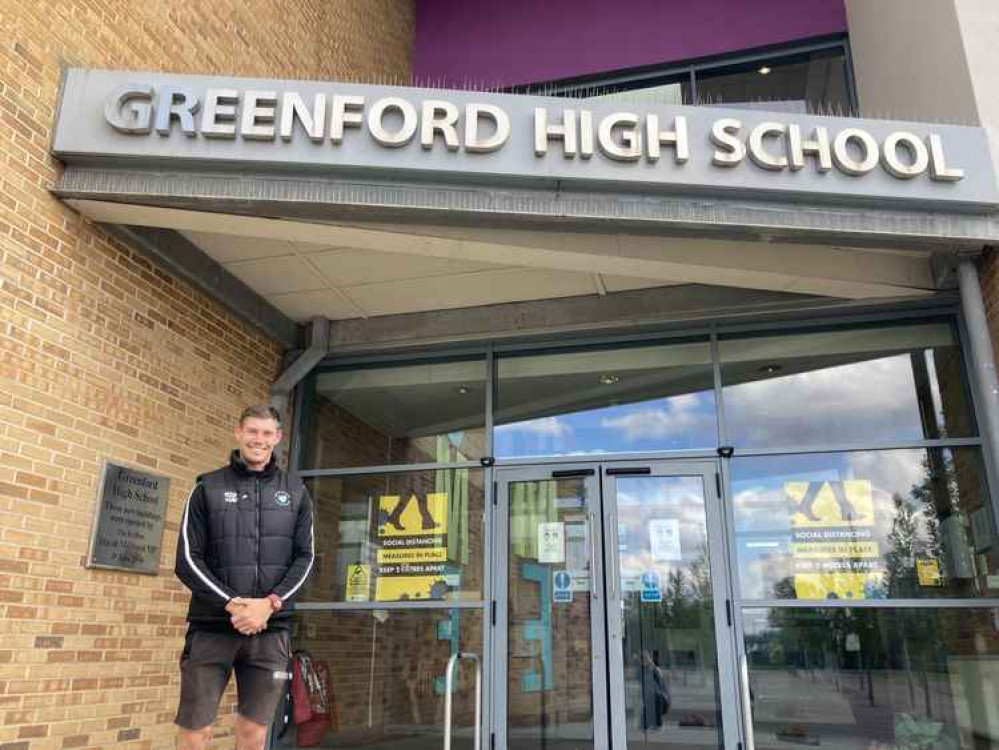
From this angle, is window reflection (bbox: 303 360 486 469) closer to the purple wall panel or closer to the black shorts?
the black shorts

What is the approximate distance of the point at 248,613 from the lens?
10.1 feet

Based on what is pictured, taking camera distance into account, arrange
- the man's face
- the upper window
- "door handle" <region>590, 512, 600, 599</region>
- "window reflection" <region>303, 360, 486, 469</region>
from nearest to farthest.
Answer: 1. the man's face
2. "door handle" <region>590, 512, 600, 599</region>
3. "window reflection" <region>303, 360, 486, 469</region>
4. the upper window

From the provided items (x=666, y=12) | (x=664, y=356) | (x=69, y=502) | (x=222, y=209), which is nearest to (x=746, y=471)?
(x=664, y=356)

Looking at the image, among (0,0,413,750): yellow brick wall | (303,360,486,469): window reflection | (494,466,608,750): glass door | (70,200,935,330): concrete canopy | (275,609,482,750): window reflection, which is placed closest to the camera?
(0,0,413,750): yellow brick wall

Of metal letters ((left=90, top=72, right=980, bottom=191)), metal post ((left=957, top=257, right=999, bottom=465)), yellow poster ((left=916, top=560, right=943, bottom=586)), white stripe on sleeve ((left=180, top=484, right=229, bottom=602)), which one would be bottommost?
white stripe on sleeve ((left=180, top=484, right=229, bottom=602))

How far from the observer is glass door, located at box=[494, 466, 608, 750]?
5859mm

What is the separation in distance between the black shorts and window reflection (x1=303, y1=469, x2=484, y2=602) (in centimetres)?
328

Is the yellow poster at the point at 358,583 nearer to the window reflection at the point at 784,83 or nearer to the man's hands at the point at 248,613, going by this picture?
Result: the man's hands at the point at 248,613

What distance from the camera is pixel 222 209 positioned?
4969mm

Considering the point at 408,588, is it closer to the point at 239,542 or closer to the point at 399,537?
the point at 399,537

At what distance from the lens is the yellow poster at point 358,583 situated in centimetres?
668

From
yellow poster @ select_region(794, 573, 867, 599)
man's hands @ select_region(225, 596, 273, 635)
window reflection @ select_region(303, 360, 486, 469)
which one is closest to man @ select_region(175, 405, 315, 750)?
man's hands @ select_region(225, 596, 273, 635)

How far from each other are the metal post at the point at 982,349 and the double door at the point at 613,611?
192cm

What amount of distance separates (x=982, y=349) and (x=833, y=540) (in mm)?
1764
